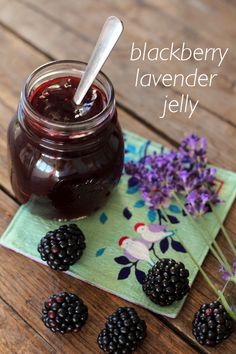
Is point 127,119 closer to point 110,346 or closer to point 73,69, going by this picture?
point 73,69

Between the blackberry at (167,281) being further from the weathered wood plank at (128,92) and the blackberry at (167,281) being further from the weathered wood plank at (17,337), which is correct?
the weathered wood plank at (128,92)

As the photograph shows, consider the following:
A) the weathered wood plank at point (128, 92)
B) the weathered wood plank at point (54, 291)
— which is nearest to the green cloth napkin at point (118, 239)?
the weathered wood plank at point (54, 291)

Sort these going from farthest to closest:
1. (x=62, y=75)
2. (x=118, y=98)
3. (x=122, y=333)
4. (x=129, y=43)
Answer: (x=129, y=43), (x=118, y=98), (x=62, y=75), (x=122, y=333)

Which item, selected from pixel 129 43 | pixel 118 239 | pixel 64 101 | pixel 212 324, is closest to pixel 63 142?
pixel 64 101

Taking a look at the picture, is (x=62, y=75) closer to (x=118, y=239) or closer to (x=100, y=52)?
(x=100, y=52)

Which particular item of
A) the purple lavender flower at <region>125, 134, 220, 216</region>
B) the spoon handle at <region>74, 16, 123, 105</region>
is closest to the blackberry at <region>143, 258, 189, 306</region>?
the purple lavender flower at <region>125, 134, 220, 216</region>

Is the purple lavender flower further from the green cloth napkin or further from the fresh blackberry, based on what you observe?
the fresh blackberry

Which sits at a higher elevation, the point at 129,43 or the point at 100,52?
the point at 100,52

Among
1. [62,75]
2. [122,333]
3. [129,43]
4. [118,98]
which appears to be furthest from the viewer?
[129,43]
